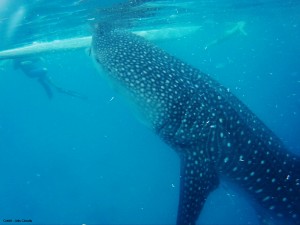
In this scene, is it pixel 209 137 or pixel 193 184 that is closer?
pixel 193 184

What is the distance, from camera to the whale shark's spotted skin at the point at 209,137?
4.68 metres

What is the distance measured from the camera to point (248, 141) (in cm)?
472

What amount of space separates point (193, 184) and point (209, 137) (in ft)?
2.66

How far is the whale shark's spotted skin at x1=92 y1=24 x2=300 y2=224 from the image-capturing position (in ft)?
15.4

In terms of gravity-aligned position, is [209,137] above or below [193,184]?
above

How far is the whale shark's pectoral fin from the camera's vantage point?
4406 mm

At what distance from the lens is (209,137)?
15.5ft

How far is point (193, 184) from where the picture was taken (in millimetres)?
4477

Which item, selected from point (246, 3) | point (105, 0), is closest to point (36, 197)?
point (105, 0)

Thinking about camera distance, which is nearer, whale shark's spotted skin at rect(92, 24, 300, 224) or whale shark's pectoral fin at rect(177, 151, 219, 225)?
whale shark's pectoral fin at rect(177, 151, 219, 225)

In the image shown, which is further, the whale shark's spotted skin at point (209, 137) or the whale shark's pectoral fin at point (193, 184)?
the whale shark's spotted skin at point (209, 137)

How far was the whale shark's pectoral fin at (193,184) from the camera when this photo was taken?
14.5 feet

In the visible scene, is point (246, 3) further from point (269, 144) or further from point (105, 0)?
point (269, 144)

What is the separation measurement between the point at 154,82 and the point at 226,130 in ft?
4.79
